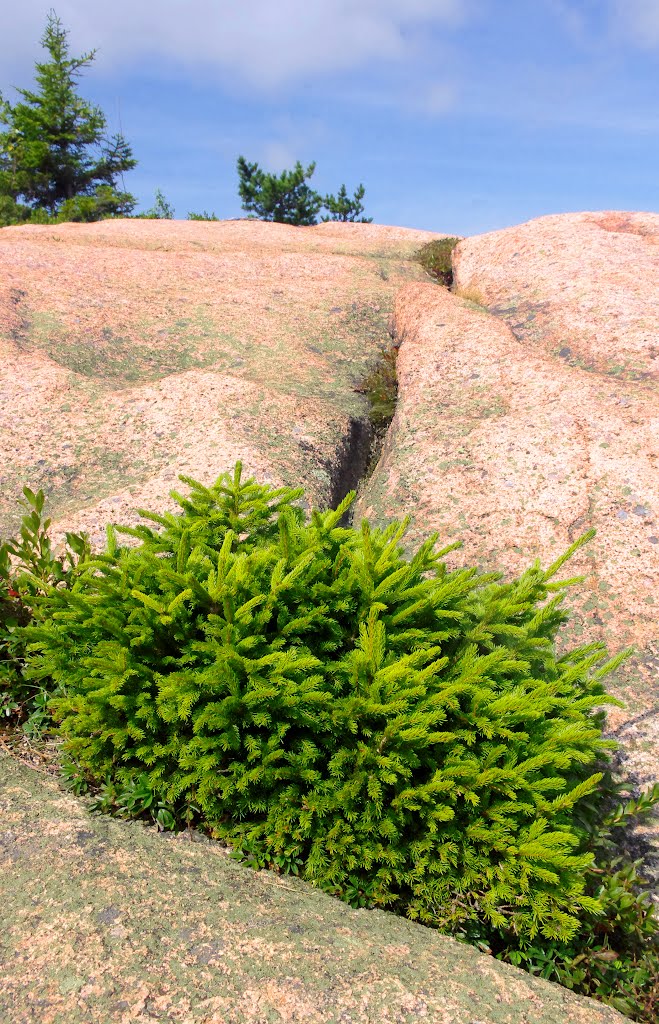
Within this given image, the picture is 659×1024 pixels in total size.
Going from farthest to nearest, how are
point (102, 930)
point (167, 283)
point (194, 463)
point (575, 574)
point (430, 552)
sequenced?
point (167, 283) < point (194, 463) < point (575, 574) < point (430, 552) < point (102, 930)

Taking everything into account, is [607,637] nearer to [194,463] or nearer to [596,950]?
[596,950]

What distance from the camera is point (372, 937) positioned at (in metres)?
3.59

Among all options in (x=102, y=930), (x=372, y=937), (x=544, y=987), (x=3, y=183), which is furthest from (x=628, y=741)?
(x=3, y=183)

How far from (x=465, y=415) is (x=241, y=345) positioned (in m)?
3.35

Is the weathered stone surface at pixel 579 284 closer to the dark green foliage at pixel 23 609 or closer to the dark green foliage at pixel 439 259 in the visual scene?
the dark green foliage at pixel 439 259

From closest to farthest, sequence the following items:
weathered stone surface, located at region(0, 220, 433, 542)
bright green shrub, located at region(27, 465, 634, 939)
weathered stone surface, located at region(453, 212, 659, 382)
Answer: bright green shrub, located at region(27, 465, 634, 939) < weathered stone surface, located at region(0, 220, 433, 542) < weathered stone surface, located at region(453, 212, 659, 382)

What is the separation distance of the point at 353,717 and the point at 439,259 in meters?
11.1

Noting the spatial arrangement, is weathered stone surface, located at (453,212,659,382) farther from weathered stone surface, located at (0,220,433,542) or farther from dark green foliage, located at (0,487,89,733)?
dark green foliage, located at (0,487,89,733)

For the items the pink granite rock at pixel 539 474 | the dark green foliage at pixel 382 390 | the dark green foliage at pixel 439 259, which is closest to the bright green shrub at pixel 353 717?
the pink granite rock at pixel 539 474

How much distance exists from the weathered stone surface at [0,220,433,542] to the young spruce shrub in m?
2.43

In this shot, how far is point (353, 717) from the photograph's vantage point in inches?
153

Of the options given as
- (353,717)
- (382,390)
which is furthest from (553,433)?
(353,717)

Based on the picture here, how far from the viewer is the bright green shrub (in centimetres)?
375

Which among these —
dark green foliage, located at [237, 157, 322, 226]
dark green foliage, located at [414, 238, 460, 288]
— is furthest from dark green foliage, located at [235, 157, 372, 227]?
dark green foliage, located at [414, 238, 460, 288]
